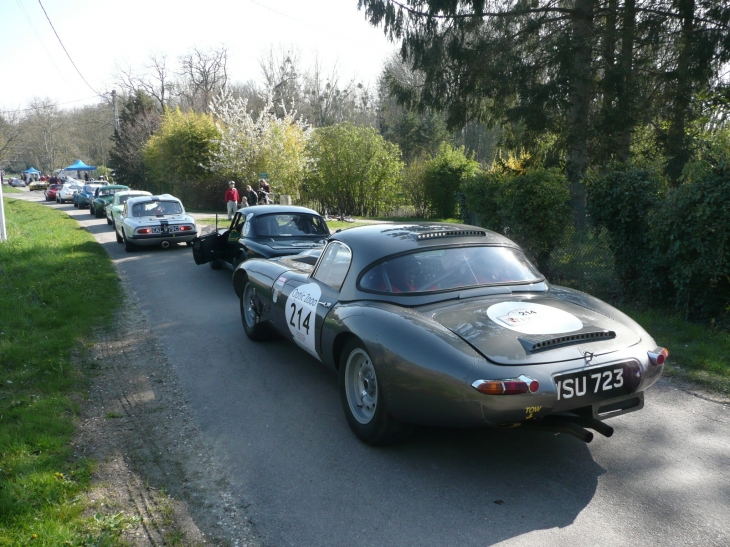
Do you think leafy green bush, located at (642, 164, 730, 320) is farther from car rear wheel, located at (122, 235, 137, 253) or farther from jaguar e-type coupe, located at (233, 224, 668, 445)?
car rear wheel, located at (122, 235, 137, 253)

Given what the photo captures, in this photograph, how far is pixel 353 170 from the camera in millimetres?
30234

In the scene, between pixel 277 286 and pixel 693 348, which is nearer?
pixel 277 286

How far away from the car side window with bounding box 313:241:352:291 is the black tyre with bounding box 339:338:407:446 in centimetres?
76

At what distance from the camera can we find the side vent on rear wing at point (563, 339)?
3.61 m

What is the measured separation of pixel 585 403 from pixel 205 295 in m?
7.71

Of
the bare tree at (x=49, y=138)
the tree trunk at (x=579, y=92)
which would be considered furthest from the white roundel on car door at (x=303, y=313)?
the bare tree at (x=49, y=138)

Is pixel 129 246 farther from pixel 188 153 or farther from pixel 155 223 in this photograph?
pixel 188 153

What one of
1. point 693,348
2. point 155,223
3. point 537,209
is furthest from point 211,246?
point 693,348

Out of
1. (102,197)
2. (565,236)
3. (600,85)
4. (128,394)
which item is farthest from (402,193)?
(128,394)

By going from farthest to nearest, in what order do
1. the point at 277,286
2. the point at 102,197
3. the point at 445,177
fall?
Answer: the point at 445,177 → the point at 102,197 → the point at 277,286

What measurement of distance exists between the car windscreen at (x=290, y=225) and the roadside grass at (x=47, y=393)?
8.92ft

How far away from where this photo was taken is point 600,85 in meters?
13.7

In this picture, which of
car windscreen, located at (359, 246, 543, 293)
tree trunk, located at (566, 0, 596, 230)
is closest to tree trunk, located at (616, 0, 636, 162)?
tree trunk, located at (566, 0, 596, 230)

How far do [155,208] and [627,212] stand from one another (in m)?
12.0
